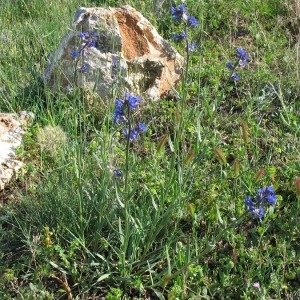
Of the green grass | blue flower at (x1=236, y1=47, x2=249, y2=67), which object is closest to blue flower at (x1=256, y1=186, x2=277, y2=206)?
the green grass

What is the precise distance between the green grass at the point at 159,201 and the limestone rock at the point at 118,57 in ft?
0.49

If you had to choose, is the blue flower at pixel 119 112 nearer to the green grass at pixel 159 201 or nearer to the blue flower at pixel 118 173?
the green grass at pixel 159 201

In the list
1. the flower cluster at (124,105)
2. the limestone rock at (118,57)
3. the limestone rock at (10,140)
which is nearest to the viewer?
the flower cluster at (124,105)

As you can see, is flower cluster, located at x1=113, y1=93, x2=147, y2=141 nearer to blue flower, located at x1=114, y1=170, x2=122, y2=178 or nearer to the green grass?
the green grass

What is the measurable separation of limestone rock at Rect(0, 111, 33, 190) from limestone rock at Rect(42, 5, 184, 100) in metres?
0.38

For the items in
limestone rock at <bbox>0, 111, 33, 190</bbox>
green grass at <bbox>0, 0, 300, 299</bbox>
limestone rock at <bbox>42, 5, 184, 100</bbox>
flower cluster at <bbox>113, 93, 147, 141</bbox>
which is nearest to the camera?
flower cluster at <bbox>113, 93, 147, 141</bbox>

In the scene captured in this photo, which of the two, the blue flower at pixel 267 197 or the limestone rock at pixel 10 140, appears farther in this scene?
the limestone rock at pixel 10 140

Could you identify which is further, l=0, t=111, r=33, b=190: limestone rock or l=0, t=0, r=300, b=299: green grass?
l=0, t=111, r=33, b=190: limestone rock

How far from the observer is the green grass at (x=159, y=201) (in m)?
2.48

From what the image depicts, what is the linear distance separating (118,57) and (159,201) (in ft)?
4.54

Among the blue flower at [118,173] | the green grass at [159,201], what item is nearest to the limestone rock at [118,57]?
the green grass at [159,201]

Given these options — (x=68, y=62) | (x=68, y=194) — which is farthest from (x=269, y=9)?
(x=68, y=194)

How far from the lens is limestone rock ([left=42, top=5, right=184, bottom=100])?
375 cm

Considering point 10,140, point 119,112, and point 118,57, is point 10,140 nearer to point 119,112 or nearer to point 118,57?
point 118,57
